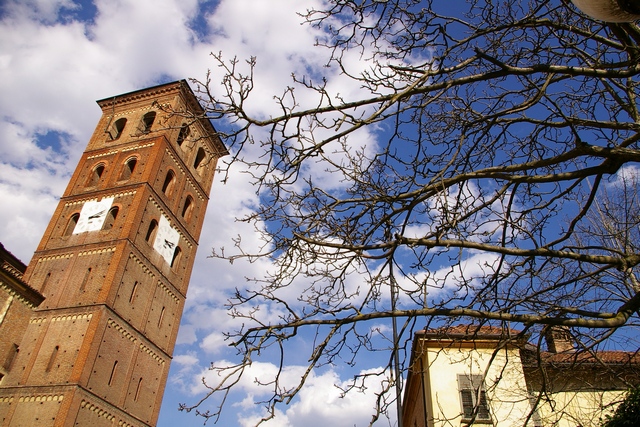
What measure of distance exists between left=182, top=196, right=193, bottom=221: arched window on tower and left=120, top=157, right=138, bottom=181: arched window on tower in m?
4.50

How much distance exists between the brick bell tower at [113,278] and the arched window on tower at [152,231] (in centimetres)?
6

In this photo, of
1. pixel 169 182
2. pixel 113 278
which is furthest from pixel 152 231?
pixel 113 278

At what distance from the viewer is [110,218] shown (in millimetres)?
28531

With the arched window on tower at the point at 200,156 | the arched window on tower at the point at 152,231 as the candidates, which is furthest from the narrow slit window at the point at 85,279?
the arched window on tower at the point at 200,156

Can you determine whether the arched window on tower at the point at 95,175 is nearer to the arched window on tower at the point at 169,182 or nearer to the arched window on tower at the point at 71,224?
the arched window on tower at the point at 71,224

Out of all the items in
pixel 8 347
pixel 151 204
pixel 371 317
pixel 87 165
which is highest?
pixel 87 165

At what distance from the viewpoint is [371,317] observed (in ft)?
14.9

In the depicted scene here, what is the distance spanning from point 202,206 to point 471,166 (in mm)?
32691

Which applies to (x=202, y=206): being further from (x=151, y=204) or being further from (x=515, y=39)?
(x=515, y=39)

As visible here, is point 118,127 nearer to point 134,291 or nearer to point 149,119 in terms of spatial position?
point 149,119

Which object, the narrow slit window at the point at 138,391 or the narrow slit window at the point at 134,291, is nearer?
the narrow slit window at the point at 138,391

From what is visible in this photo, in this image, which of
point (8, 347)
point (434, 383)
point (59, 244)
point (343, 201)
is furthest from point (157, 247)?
point (343, 201)

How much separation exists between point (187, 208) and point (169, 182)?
9.10ft

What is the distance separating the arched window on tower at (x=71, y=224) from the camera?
28905 mm
